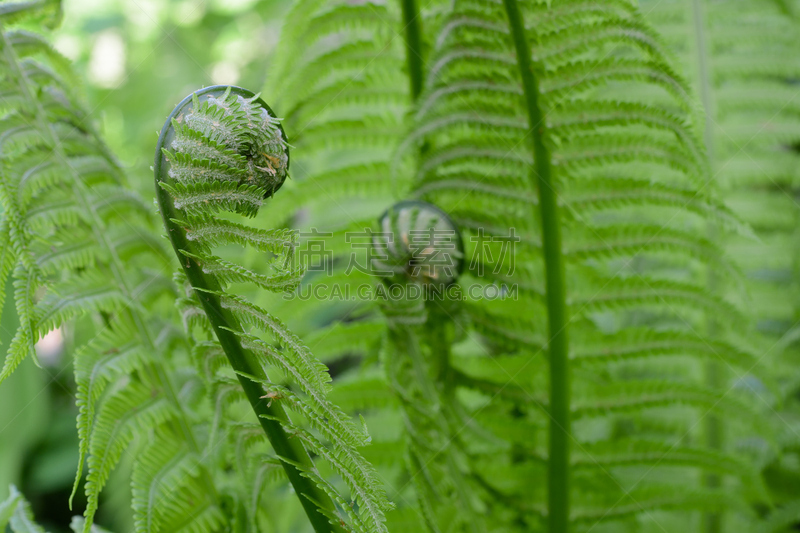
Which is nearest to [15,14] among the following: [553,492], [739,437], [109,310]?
[109,310]

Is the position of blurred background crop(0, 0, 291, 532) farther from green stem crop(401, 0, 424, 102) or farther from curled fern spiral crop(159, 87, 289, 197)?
curled fern spiral crop(159, 87, 289, 197)

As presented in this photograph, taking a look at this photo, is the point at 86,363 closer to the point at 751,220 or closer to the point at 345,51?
the point at 345,51

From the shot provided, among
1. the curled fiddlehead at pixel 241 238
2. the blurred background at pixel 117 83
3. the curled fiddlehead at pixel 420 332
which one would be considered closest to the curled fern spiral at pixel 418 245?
the curled fiddlehead at pixel 420 332

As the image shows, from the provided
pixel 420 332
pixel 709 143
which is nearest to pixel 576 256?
pixel 420 332

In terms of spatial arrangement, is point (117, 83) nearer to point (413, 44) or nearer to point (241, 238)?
point (413, 44)

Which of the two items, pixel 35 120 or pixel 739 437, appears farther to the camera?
pixel 739 437
